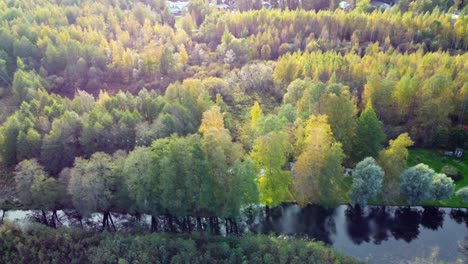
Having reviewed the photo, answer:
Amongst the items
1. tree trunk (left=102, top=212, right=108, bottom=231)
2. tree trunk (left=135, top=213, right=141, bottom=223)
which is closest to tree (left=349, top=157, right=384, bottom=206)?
tree trunk (left=135, top=213, right=141, bottom=223)

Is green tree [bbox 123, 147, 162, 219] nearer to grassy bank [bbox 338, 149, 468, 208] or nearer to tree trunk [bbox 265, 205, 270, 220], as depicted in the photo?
tree trunk [bbox 265, 205, 270, 220]

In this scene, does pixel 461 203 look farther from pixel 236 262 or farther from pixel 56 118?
pixel 56 118

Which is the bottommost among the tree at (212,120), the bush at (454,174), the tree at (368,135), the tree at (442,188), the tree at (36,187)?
the tree at (442,188)

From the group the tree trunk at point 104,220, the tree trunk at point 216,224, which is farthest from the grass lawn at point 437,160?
the tree trunk at point 104,220

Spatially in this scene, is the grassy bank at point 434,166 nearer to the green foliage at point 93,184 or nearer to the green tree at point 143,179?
the green tree at point 143,179

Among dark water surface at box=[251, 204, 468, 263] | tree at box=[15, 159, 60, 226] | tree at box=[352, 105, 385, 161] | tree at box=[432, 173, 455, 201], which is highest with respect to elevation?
tree at box=[352, 105, 385, 161]

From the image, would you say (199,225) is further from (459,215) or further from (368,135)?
(459,215)

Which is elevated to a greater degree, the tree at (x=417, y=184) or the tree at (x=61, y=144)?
the tree at (x=61, y=144)
